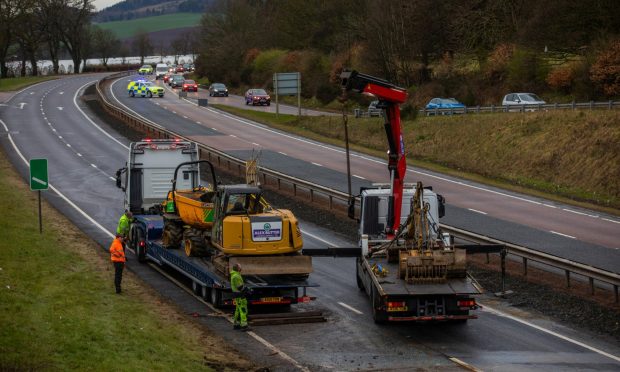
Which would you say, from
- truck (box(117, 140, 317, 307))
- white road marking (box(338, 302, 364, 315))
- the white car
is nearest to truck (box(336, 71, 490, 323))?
white road marking (box(338, 302, 364, 315))

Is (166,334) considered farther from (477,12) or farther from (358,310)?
(477,12)

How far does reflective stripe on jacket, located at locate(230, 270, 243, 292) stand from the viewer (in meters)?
20.5

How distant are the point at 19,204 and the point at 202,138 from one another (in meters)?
25.2

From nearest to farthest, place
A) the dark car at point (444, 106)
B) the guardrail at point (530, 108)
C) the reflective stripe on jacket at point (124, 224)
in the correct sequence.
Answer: the reflective stripe on jacket at point (124, 224)
the guardrail at point (530, 108)
the dark car at point (444, 106)

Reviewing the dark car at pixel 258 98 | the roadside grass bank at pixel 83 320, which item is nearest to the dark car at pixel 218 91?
the dark car at pixel 258 98

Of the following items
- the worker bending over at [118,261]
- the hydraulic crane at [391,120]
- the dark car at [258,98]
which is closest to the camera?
the hydraulic crane at [391,120]

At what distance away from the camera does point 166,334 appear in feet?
64.7

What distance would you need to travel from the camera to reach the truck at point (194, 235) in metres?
22.1

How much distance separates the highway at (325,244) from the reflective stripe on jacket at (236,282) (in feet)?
3.26

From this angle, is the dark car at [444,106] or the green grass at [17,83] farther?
the green grass at [17,83]

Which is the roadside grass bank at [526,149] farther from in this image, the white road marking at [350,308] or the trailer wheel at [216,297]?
the trailer wheel at [216,297]

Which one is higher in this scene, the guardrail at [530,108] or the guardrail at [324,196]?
the guardrail at [530,108]

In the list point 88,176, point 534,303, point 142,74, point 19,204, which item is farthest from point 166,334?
point 142,74

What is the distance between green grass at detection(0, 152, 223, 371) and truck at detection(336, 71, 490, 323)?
13.8 feet
